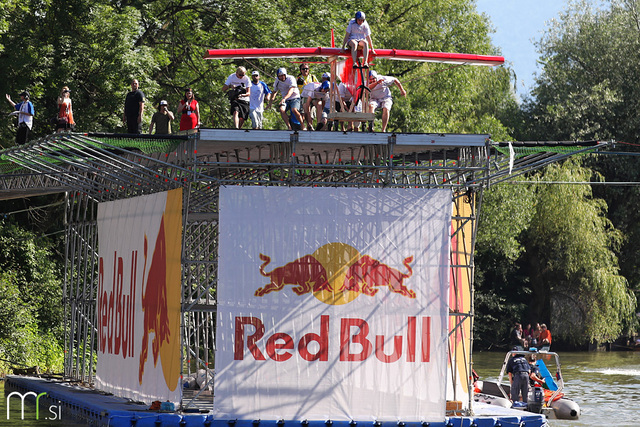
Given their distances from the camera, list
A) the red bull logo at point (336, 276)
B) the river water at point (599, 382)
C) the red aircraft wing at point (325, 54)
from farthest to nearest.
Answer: the river water at point (599, 382)
the red aircraft wing at point (325, 54)
the red bull logo at point (336, 276)

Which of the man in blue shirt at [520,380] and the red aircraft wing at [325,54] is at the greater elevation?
the red aircraft wing at [325,54]

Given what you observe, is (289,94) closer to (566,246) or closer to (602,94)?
(566,246)

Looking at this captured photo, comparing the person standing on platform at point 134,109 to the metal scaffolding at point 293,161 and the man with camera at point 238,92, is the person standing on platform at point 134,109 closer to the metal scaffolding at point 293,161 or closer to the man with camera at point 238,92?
the metal scaffolding at point 293,161

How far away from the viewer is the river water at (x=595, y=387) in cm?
2392

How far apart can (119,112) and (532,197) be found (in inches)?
787

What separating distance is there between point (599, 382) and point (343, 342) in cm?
1879

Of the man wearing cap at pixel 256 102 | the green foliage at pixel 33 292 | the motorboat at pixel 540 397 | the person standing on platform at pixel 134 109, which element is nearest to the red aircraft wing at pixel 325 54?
the man wearing cap at pixel 256 102

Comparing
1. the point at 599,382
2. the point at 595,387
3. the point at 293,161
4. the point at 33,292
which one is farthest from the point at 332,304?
the point at 599,382

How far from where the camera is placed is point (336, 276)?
58.7 feet

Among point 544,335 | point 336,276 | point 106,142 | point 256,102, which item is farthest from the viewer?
point 544,335

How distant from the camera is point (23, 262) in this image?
33.4 meters

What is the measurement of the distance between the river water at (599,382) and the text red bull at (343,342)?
6779 millimetres

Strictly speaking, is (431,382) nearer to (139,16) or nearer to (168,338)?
(168,338)

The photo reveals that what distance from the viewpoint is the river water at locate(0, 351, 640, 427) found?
23.9 metres
